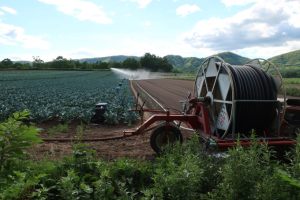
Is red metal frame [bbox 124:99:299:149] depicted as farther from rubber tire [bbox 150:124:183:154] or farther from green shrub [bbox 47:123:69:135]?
green shrub [bbox 47:123:69:135]

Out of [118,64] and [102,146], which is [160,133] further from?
[118,64]

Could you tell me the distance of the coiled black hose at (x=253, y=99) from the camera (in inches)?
346

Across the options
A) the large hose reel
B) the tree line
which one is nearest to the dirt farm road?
the large hose reel

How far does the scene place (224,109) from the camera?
30.1ft

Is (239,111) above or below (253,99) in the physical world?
below

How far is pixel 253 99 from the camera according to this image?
8.86 metres

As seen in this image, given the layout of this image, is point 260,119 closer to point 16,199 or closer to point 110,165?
point 110,165

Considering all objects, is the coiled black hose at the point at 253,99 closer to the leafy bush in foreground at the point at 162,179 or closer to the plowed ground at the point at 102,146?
the plowed ground at the point at 102,146

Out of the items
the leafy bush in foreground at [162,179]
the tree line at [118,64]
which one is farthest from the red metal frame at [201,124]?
the tree line at [118,64]

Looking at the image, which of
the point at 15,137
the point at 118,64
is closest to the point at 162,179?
the point at 15,137

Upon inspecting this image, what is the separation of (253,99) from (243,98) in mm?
237

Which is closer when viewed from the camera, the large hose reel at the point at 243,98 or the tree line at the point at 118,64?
the large hose reel at the point at 243,98

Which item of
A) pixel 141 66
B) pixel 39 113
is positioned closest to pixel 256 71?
pixel 39 113

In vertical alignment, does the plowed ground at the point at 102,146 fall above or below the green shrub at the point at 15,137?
below
